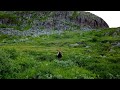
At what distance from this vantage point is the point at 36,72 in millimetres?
19672

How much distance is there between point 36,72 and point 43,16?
157582 mm

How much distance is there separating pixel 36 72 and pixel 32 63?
13.5 ft
